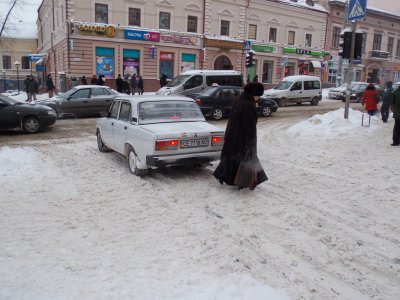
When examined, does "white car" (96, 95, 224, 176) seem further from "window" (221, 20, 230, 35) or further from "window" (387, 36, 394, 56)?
"window" (387, 36, 394, 56)

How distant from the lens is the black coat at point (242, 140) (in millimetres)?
6094

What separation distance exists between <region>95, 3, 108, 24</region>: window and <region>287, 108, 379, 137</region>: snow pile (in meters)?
19.6

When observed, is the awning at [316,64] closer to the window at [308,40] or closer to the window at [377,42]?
the window at [308,40]

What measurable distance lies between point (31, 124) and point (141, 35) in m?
17.6

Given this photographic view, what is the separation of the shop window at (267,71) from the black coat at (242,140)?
31.4 meters

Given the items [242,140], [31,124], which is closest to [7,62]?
[31,124]

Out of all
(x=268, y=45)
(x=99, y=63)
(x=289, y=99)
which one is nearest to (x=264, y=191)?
(x=289, y=99)

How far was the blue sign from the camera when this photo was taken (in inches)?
433

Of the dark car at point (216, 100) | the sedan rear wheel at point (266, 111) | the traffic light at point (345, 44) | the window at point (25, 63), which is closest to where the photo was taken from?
the traffic light at point (345, 44)

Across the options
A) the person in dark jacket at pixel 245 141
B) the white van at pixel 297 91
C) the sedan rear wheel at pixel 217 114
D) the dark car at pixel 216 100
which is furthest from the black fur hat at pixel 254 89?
the white van at pixel 297 91

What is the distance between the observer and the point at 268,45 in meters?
35.7

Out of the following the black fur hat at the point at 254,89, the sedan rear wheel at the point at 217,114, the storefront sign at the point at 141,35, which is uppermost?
the storefront sign at the point at 141,35

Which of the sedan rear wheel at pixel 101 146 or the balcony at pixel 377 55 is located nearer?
the sedan rear wheel at pixel 101 146

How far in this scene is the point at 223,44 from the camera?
32.1m
